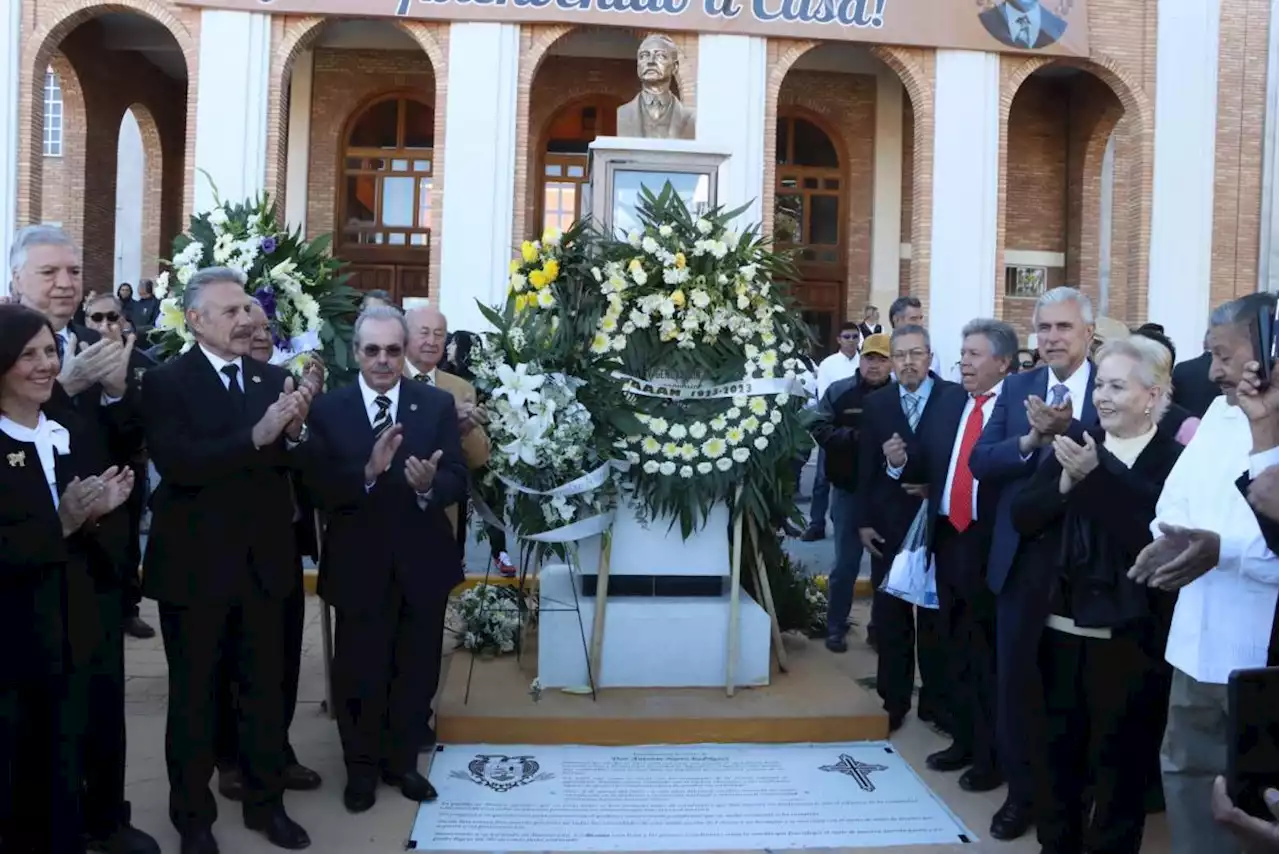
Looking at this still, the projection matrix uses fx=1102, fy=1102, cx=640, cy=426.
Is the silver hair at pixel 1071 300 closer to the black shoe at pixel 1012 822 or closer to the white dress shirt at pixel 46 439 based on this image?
the black shoe at pixel 1012 822

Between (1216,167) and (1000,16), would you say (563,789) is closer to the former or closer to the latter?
(1000,16)

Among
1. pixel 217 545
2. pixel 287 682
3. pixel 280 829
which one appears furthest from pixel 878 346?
pixel 280 829

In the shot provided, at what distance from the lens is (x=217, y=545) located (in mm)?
3738

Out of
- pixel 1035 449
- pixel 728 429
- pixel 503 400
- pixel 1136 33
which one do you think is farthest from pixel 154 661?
pixel 1136 33

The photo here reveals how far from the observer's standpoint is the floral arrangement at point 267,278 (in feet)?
16.2

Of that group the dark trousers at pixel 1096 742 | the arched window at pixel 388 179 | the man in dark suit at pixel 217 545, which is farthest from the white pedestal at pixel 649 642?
the arched window at pixel 388 179

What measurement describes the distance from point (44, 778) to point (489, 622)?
293cm

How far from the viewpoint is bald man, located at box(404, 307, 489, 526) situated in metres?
5.06

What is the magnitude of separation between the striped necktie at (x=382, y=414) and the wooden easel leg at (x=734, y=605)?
183 centimetres

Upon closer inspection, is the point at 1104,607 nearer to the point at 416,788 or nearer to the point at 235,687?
the point at 416,788

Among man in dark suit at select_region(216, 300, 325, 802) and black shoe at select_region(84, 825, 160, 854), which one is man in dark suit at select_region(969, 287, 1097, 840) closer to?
man in dark suit at select_region(216, 300, 325, 802)

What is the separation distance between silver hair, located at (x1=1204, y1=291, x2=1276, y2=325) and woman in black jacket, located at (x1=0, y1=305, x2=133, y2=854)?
3.35 m

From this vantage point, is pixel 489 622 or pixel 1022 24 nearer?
pixel 489 622

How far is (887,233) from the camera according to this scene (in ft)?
62.7
